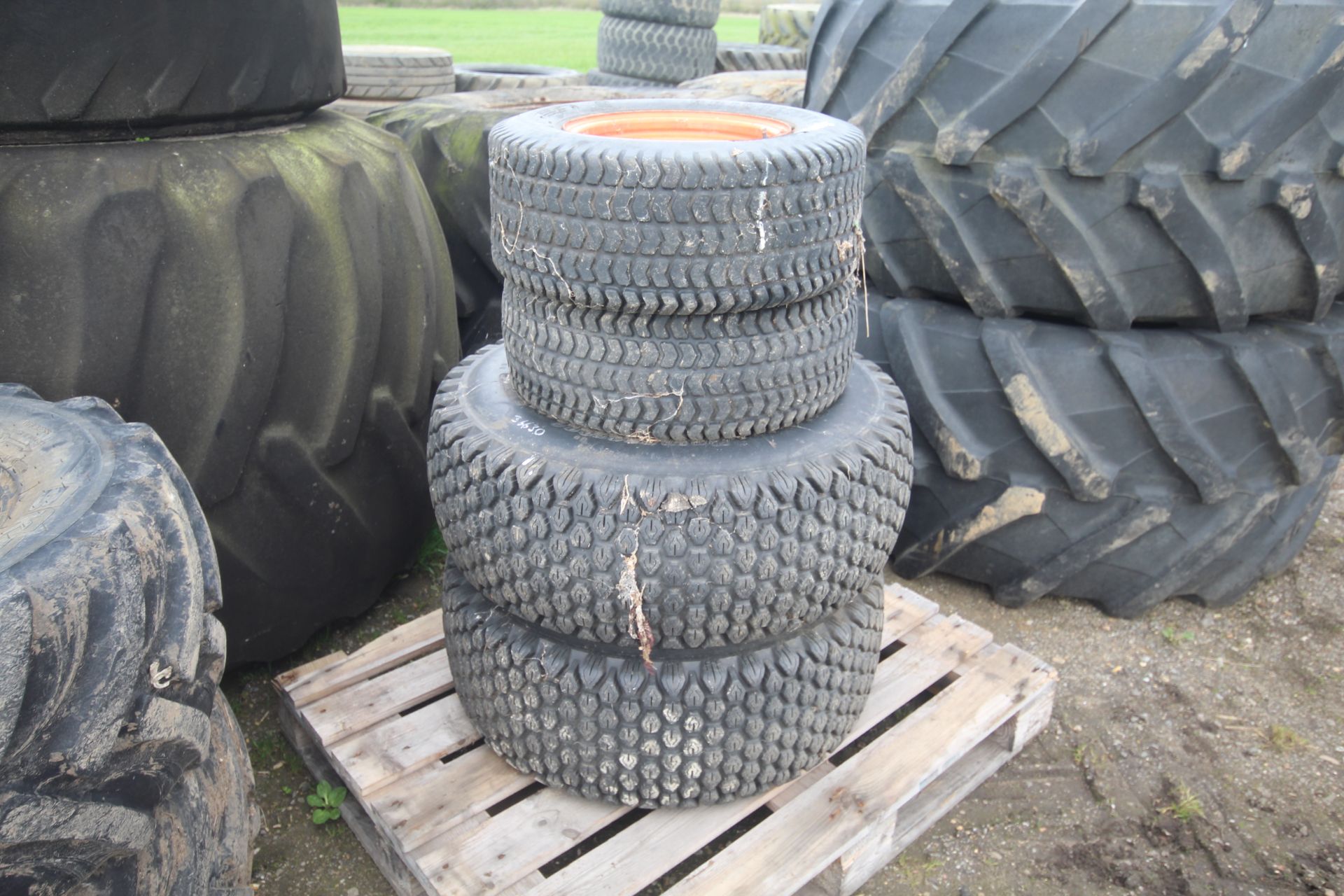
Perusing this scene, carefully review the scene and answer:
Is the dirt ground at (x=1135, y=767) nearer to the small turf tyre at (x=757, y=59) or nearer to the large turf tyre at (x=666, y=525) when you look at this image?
the large turf tyre at (x=666, y=525)

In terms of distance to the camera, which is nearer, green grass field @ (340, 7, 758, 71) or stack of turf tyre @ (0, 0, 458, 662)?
stack of turf tyre @ (0, 0, 458, 662)

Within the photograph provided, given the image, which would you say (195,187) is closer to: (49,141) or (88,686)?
(49,141)

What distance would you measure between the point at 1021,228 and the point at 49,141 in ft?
6.95

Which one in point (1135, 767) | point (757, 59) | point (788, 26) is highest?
point (788, 26)

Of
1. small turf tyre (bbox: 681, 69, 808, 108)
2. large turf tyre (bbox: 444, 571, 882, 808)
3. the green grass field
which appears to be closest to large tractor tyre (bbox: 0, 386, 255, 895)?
large turf tyre (bbox: 444, 571, 882, 808)

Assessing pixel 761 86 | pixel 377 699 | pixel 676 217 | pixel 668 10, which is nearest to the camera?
pixel 676 217

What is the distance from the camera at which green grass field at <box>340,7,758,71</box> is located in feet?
45.0

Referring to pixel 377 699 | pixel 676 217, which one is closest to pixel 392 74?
pixel 377 699

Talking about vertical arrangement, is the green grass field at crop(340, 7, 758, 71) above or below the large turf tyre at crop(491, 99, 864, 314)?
below

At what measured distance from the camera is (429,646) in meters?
2.25

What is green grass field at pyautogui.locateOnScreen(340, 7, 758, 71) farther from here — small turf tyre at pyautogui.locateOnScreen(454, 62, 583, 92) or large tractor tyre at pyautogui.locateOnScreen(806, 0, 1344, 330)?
large tractor tyre at pyautogui.locateOnScreen(806, 0, 1344, 330)

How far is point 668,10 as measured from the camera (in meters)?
7.11

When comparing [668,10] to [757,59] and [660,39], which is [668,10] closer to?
[660,39]

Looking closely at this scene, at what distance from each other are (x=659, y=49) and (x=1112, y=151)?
5.70m
